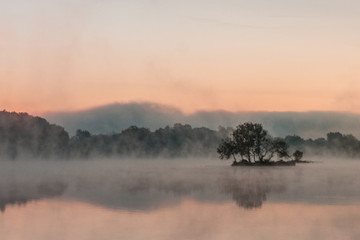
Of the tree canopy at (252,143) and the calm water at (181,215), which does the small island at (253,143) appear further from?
the calm water at (181,215)

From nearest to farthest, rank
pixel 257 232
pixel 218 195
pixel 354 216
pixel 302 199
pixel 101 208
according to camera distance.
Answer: pixel 257 232 < pixel 354 216 < pixel 101 208 < pixel 302 199 < pixel 218 195

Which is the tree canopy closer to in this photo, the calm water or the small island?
the small island

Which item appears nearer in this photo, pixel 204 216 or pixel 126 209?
pixel 204 216

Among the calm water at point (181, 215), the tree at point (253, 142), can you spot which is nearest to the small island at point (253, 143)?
the tree at point (253, 142)

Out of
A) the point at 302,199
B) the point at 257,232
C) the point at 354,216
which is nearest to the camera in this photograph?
the point at 257,232

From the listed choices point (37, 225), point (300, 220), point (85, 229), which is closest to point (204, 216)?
point (300, 220)

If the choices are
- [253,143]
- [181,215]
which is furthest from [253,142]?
[181,215]

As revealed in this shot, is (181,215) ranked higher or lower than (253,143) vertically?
lower

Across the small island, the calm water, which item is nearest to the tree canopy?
the small island

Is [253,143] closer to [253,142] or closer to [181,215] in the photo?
[253,142]

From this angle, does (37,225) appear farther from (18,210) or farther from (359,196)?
(359,196)

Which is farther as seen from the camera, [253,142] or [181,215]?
[253,142]

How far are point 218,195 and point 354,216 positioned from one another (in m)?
13.9

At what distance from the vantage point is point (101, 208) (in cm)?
3098
